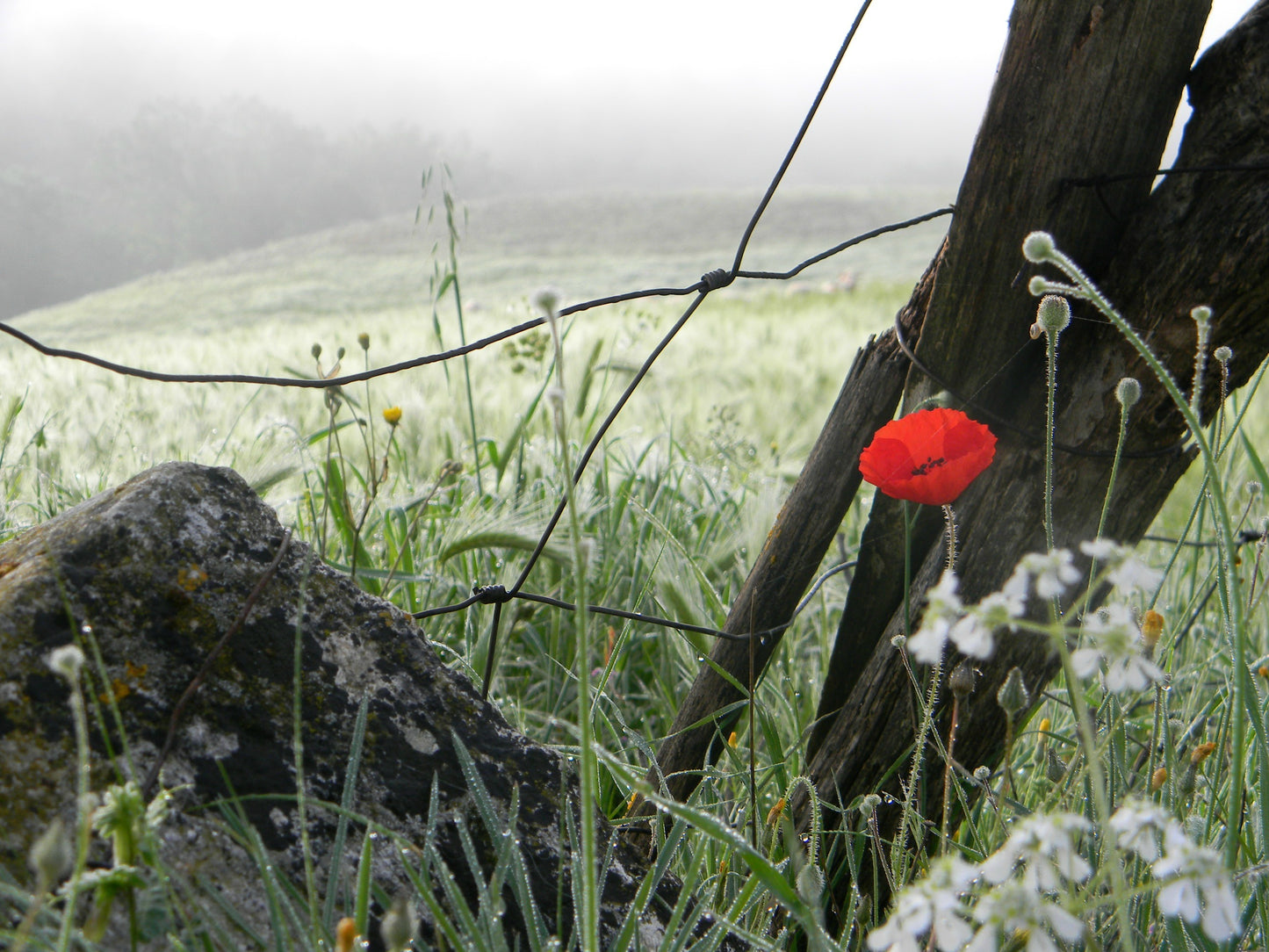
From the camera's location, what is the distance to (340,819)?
1.60 ft

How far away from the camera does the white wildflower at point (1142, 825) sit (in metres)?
0.30

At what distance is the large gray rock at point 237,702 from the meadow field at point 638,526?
0.32ft

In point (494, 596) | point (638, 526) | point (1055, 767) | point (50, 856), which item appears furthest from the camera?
point (638, 526)

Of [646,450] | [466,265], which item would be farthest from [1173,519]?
[466,265]

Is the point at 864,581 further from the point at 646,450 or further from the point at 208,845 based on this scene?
the point at 646,450

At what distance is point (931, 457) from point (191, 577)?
0.52 m

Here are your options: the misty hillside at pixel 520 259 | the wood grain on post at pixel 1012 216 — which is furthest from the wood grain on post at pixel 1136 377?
the misty hillside at pixel 520 259

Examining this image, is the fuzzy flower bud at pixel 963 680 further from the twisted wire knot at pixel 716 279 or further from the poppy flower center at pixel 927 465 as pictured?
the twisted wire knot at pixel 716 279

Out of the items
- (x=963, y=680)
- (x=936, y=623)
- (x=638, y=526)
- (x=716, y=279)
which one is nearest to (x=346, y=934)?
(x=936, y=623)

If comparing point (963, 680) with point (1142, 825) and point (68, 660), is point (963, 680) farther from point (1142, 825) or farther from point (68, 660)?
point (68, 660)

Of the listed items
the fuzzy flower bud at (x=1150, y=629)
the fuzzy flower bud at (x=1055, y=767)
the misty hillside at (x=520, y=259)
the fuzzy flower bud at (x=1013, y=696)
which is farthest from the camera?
the misty hillside at (x=520, y=259)

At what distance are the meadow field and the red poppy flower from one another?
0.54 feet

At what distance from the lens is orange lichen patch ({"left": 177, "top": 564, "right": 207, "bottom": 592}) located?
583 millimetres

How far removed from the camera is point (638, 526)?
4.98 feet
